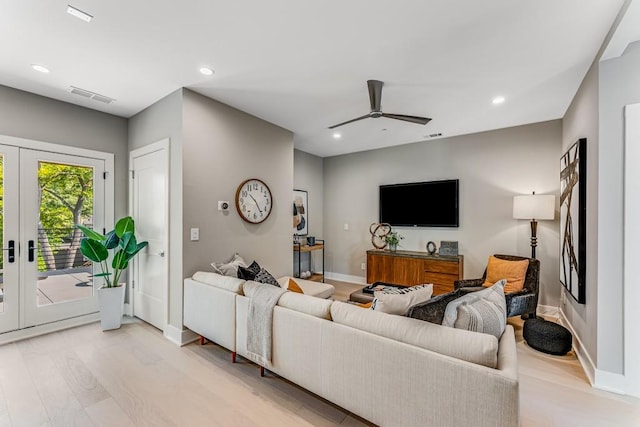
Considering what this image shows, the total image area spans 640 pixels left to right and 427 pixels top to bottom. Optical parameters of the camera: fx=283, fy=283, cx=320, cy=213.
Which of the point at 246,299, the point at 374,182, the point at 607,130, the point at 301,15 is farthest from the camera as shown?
the point at 374,182

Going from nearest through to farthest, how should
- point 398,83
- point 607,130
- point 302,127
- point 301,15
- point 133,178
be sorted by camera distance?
point 301,15 < point 607,130 < point 398,83 < point 133,178 < point 302,127

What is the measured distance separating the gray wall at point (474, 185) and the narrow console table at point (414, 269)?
50 cm

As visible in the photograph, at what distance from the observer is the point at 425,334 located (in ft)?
5.17

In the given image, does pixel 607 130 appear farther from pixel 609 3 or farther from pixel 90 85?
pixel 90 85

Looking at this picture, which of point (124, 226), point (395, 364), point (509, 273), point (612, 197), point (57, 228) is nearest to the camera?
point (395, 364)

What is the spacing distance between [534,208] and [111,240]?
5.28 m

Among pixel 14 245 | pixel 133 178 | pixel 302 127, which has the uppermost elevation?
pixel 302 127

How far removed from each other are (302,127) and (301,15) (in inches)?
90.9

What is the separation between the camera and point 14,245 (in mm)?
3012

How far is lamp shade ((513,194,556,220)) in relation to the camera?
12.0 feet

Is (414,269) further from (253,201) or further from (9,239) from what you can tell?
(9,239)

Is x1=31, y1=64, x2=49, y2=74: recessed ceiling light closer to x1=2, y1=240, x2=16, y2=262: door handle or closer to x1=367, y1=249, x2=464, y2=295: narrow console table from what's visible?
x1=2, y1=240, x2=16, y2=262: door handle

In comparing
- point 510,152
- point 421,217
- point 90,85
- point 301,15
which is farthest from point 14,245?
point 510,152

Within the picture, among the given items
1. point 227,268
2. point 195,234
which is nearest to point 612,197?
point 227,268
